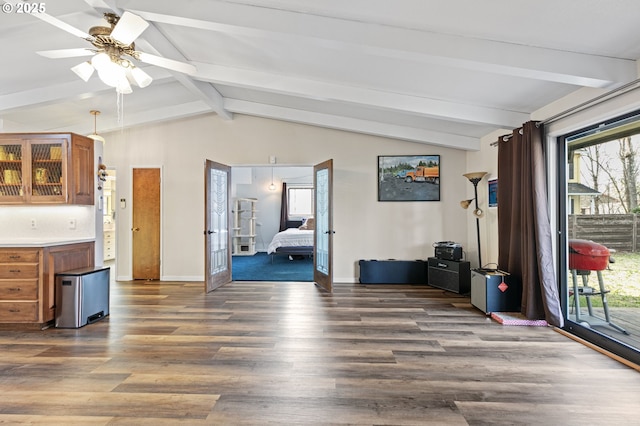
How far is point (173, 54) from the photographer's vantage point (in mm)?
3623

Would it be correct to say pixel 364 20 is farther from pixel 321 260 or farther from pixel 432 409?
pixel 321 260

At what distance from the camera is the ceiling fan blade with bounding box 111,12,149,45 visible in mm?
2318

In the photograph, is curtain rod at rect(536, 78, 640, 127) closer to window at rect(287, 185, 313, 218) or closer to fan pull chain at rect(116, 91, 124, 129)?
fan pull chain at rect(116, 91, 124, 129)

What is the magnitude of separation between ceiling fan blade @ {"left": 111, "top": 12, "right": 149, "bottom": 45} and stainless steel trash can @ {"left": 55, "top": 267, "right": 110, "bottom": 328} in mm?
2481

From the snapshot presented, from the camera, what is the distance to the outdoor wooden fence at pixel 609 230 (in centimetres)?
280

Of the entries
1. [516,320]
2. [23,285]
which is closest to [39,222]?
[23,285]

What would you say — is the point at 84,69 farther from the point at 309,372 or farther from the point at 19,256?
the point at 309,372

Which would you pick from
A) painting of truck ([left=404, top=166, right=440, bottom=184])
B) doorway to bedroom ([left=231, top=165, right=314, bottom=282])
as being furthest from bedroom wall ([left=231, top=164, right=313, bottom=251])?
painting of truck ([left=404, top=166, right=440, bottom=184])

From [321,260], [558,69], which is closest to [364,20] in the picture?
[558,69]

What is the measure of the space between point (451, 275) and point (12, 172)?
19.2ft

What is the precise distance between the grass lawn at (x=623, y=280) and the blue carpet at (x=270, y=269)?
4.08 meters

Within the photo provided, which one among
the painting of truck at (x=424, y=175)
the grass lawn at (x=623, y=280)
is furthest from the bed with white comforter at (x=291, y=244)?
the grass lawn at (x=623, y=280)

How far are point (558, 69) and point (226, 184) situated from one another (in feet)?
15.8

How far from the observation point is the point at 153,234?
5902mm
